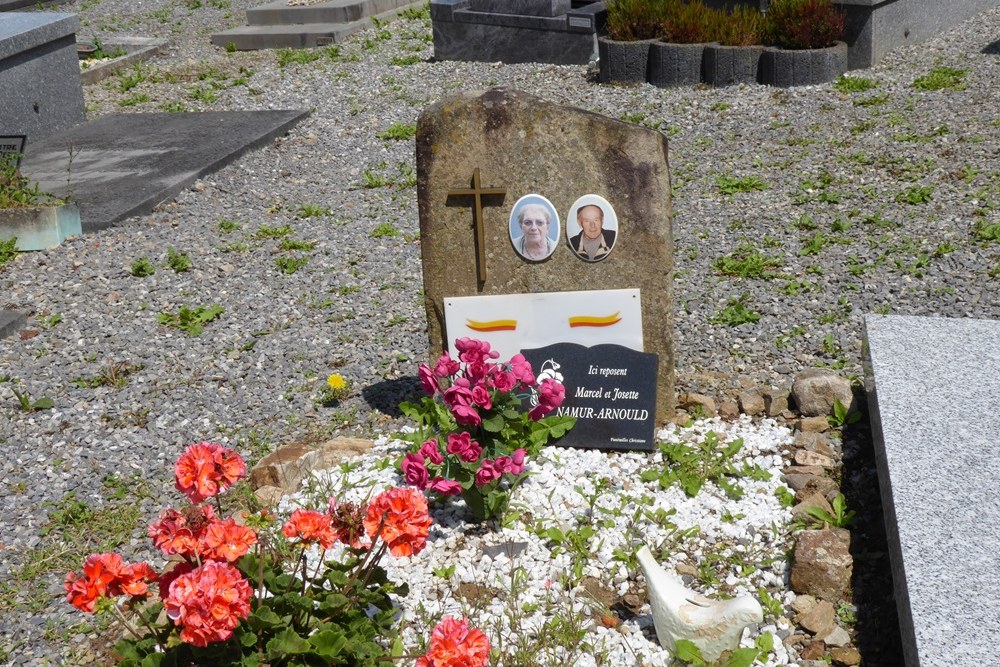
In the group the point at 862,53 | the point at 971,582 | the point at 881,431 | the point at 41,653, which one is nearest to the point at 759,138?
the point at 862,53

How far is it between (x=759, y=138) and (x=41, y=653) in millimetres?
6056

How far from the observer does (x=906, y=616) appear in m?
2.70

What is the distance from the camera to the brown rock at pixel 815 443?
387 centimetres

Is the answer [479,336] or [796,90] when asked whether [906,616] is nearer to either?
[479,336]

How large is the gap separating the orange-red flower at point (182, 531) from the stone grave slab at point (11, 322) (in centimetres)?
337

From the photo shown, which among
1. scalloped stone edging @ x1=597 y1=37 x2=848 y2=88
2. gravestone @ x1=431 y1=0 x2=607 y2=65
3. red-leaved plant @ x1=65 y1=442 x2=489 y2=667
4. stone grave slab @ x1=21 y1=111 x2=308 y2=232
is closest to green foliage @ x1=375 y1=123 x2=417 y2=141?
stone grave slab @ x1=21 y1=111 x2=308 y2=232

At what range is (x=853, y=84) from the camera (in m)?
8.62

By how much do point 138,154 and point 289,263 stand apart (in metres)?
2.75

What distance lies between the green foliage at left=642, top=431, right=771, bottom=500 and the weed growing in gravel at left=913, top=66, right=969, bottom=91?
5.63m

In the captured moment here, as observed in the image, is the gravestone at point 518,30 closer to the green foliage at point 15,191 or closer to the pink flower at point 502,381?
the green foliage at point 15,191

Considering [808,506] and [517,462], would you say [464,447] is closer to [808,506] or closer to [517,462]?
[517,462]

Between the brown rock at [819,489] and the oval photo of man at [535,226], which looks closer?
the brown rock at [819,489]

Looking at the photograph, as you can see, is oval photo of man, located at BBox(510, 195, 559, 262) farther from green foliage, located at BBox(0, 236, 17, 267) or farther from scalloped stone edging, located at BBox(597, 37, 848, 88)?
scalloped stone edging, located at BBox(597, 37, 848, 88)

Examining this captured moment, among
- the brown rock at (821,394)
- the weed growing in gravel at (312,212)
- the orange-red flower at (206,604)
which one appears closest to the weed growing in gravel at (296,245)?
the weed growing in gravel at (312,212)
